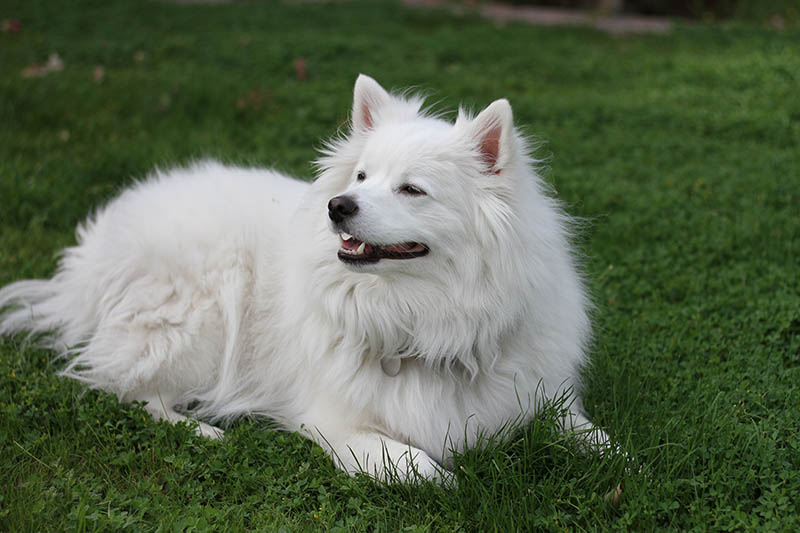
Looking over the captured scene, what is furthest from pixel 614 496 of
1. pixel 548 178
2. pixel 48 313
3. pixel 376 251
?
pixel 48 313

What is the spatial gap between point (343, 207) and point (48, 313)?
2.30 metres

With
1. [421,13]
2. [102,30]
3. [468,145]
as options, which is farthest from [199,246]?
[421,13]

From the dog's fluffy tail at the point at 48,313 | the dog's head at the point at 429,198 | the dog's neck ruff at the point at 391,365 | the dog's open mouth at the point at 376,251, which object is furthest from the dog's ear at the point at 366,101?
the dog's fluffy tail at the point at 48,313

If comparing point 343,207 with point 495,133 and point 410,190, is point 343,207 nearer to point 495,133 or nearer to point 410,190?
point 410,190

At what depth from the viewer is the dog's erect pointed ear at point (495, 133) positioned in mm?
3037

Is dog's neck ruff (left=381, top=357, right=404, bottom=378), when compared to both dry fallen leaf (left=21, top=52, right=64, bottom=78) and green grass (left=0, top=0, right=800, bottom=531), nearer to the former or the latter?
green grass (left=0, top=0, right=800, bottom=531)

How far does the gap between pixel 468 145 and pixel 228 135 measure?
4.46 meters

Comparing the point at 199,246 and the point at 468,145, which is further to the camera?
the point at 199,246

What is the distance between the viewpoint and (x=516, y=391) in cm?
323

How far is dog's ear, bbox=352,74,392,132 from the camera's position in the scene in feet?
11.4

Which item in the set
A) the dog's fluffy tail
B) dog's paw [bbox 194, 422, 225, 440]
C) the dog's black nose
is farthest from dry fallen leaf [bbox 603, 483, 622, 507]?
the dog's fluffy tail

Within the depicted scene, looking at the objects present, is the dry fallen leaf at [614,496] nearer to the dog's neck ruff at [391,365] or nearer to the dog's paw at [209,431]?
the dog's neck ruff at [391,365]

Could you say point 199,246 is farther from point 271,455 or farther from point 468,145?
point 468,145

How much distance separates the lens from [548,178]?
5.55 metres
